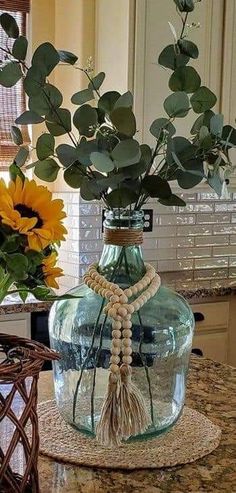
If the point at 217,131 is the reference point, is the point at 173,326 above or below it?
below

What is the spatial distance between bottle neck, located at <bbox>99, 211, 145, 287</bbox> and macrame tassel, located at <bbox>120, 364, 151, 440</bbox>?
0.14 meters

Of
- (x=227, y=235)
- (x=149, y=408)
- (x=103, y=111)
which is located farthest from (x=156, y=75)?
(x=149, y=408)

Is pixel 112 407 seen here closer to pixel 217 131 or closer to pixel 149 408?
pixel 149 408

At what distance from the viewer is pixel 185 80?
3.21 ft

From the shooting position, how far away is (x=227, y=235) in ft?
10.6

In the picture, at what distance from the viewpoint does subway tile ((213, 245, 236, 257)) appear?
3.19 metres

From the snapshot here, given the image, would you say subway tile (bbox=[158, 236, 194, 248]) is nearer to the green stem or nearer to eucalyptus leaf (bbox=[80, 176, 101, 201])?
eucalyptus leaf (bbox=[80, 176, 101, 201])

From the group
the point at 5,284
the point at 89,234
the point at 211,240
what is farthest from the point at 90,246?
the point at 5,284

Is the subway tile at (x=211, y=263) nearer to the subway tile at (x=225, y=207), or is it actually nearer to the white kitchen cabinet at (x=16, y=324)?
the subway tile at (x=225, y=207)

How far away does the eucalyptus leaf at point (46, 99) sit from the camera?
0.95m

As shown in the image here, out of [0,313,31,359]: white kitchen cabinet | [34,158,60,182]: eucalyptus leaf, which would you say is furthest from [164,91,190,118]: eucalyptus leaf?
[0,313,31,359]: white kitchen cabinet

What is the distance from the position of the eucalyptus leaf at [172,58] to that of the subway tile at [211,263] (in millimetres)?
2163

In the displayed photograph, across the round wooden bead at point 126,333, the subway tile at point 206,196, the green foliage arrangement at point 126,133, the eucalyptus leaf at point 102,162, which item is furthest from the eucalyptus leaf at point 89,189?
the subway tile at point 206,196

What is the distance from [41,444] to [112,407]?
0.50 feet
